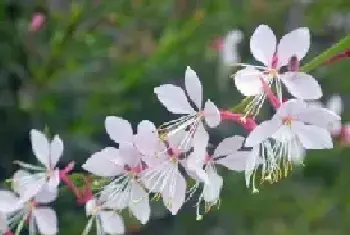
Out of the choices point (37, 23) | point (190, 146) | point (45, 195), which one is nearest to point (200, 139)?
point (190, 146)

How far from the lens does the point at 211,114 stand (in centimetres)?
38

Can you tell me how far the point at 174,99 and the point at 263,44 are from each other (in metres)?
0.05

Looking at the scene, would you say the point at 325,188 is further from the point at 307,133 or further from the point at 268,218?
the point at 307,133

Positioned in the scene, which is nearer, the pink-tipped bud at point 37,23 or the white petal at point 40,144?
the white petal at point 40,144

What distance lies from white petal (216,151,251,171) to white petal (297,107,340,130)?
0.14 ft

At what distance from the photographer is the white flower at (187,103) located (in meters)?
0.38

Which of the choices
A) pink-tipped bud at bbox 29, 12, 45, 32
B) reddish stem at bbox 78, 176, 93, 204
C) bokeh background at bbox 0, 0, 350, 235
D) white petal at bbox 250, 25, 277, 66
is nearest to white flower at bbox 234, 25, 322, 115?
white petal at bbox 250, 25, 277, 66

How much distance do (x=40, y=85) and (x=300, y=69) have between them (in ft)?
1.25

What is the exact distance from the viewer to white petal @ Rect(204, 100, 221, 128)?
0.38 metres

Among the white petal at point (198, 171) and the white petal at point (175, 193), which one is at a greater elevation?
the white petal at point (198, 171)

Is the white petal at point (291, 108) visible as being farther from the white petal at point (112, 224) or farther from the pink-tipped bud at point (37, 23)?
the pink-tipped bud at point (37, 23)

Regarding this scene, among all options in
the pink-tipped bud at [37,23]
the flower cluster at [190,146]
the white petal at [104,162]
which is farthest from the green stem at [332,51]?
the pink-tipped bud at [37,23]

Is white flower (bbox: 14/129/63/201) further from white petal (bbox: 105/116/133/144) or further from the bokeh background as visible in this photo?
the bokeh background

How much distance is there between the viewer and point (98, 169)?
1.34 ft
